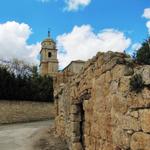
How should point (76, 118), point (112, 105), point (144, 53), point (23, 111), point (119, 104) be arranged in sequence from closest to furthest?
point (119, 104) → point (112, 105) → point (144, 53) → point (76, 118) → point (23, 111)

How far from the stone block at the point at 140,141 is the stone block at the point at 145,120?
0.31 ft

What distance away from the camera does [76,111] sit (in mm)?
10609

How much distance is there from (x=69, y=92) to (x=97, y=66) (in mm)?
4183

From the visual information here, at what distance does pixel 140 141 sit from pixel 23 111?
23865 millimetres

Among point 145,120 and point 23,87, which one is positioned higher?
point 23,87

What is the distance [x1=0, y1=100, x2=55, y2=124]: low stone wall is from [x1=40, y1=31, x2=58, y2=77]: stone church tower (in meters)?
31.6

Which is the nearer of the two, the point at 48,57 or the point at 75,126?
the point at 75,126

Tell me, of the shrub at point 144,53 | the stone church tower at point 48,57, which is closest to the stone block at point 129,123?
the shrub at point 144,53

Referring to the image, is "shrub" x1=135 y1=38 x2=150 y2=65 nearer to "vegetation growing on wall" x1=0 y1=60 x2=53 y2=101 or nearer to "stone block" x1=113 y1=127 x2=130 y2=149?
"stone block" x1=113 y1=127 x2=130 y2=149

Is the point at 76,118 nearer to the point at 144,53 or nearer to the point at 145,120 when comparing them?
the point at 144,53

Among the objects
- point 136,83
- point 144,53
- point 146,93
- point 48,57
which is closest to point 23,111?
point 144,53

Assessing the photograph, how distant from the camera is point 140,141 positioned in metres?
5.11

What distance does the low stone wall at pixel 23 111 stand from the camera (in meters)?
26.9

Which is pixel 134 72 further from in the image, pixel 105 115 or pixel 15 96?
pixel 15 96
